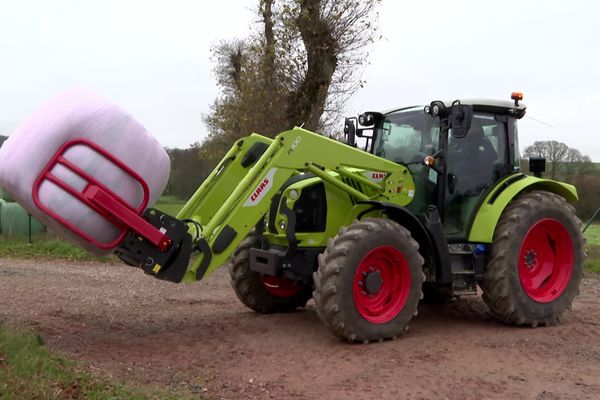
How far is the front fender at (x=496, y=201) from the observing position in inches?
262

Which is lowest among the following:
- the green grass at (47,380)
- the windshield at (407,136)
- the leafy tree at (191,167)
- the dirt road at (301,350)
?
the dirt road at (301,350)

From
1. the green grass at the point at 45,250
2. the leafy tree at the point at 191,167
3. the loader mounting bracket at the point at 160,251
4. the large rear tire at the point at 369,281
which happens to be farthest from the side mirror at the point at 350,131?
the leafy tree at the point at 191,167

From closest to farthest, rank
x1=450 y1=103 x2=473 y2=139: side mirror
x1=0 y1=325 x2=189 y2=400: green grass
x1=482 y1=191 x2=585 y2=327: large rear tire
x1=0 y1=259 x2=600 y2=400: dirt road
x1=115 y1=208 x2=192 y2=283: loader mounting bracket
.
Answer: x1=0 y1=325 x2=189 y2=400: green grass
x1=0 y1=259 x2=600 y2=400: dirt road
x1=115 y1=208 x2=192 y2=283: loader mounting bracket
x1=450 y1=103 x2=473 y2=139: side mirror
x1=482 y1=191 x2=585 y2=327: large rear tire

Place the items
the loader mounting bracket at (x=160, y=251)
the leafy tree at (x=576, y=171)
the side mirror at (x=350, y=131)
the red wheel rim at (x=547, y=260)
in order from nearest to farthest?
the loader mounting bracket at (x=160, y=251) → the red wheel rim at (x=547, y=260) → the side mirror at (x=350, y=131) → the leafy tree at (x=576, y=171)

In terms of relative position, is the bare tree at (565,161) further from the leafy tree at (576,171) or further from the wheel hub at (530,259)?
the wheel hub at (530,259)

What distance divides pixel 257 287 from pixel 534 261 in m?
3.02

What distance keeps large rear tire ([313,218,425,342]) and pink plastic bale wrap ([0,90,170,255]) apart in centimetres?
176

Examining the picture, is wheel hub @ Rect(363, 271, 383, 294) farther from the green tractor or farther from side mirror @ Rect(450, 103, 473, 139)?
side mirror @ Rect(450, 103, 473, 139)

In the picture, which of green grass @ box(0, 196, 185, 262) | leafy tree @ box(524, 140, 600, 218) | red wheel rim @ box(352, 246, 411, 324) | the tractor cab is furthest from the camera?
leafy tree @ box(524, 140, 600, 218)

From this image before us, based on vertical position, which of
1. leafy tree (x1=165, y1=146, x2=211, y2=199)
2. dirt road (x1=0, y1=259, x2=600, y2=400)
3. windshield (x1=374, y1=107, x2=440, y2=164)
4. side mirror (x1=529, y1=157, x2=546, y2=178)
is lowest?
dirt road (x1=0, y1=259, x2=600, y2=400)

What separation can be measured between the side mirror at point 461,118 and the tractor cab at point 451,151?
71 mm

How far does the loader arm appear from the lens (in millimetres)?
5625

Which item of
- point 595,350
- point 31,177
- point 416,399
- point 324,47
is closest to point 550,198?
point 595,350

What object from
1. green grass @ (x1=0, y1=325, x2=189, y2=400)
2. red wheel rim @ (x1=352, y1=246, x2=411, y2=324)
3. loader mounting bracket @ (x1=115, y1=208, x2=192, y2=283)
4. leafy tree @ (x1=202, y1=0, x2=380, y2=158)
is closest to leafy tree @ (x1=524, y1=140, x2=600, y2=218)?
leafy tree @ (x1=202, y1=0, x2=380, y2=158)
